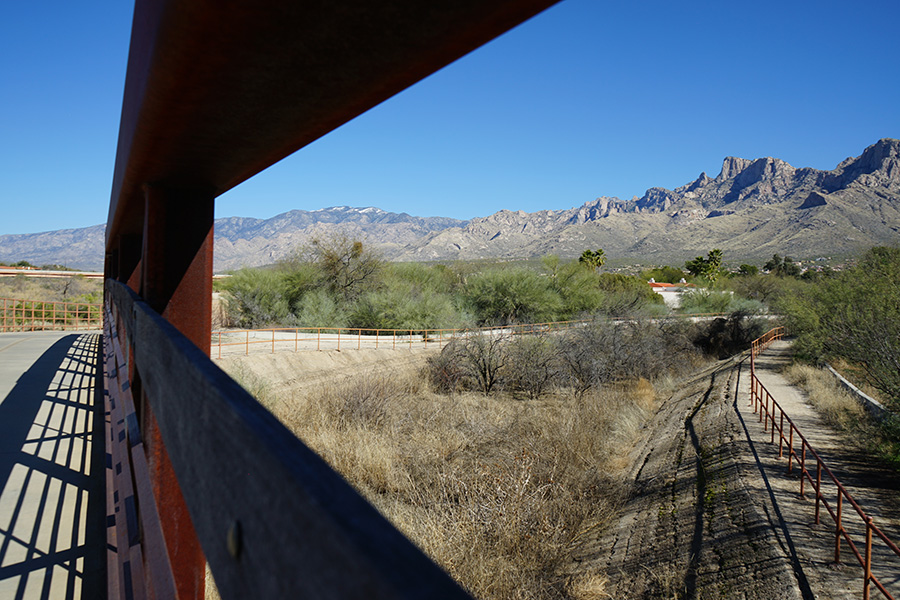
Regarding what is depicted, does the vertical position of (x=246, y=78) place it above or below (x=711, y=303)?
below

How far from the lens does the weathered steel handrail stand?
1.28 ft

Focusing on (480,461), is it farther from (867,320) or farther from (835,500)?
(867,320)

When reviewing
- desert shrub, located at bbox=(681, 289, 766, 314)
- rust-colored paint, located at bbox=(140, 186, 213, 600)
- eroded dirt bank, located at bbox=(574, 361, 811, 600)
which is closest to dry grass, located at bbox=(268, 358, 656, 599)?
eroded dirt bank, located at bbox=(574, 361, 811, 600)

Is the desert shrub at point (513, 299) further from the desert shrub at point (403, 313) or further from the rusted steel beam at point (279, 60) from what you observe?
the rusted steel beam at point (279, 60)

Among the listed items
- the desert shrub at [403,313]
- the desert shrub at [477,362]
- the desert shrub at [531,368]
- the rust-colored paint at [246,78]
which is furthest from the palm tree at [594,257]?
the rust-colored paint at [246,78]

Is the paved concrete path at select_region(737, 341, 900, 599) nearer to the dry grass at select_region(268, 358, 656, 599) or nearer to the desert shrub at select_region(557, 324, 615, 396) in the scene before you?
the dry grass at select_region(268, 358, 656, 599)

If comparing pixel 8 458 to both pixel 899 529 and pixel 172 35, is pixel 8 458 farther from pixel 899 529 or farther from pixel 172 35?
pixel 899 529

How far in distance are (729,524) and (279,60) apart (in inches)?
477

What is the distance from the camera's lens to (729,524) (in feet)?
35.1

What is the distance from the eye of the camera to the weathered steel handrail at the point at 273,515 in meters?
0.39

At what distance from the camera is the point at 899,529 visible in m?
10.5

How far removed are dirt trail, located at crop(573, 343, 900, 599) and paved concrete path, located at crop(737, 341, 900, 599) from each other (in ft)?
0.08

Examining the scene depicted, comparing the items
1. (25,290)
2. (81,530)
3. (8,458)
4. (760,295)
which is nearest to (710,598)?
(81,530)

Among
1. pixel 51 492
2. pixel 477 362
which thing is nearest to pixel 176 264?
pixel 51 492
